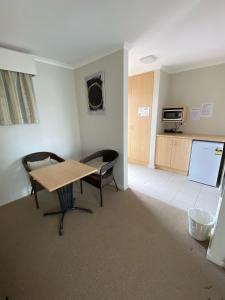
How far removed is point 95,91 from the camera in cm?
275

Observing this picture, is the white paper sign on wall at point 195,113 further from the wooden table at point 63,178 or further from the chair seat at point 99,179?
the wooden table at point 63,178

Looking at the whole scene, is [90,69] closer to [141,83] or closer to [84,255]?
[141,83]

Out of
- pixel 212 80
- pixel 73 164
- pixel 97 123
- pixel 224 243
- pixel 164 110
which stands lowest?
pixel 224 243

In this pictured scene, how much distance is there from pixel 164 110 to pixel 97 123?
188cm

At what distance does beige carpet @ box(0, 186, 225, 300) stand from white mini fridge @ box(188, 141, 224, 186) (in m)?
A: 1.24

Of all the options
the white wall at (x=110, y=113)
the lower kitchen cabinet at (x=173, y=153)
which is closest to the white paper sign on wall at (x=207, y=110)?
the lower kitchen cabinet at (x=173, y=153)

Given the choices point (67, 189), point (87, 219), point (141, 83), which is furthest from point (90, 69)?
point (87, 219)

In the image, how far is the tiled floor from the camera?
2373 mm

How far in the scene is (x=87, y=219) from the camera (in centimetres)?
206

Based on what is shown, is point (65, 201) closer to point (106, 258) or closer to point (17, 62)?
point (106, 258)

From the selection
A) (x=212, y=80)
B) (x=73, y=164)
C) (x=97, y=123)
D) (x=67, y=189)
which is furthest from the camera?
(x=212, y=80)

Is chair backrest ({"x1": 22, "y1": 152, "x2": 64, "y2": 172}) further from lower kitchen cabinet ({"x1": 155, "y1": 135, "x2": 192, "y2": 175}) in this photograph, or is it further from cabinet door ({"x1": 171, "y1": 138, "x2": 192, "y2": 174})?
cabinet door ({"x1": 171, "y1": 138, "x2": 192, "y2": 174})

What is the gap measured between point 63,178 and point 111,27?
1.97m

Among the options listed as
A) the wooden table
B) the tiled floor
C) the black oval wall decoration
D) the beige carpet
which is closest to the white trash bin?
the beige carpet
